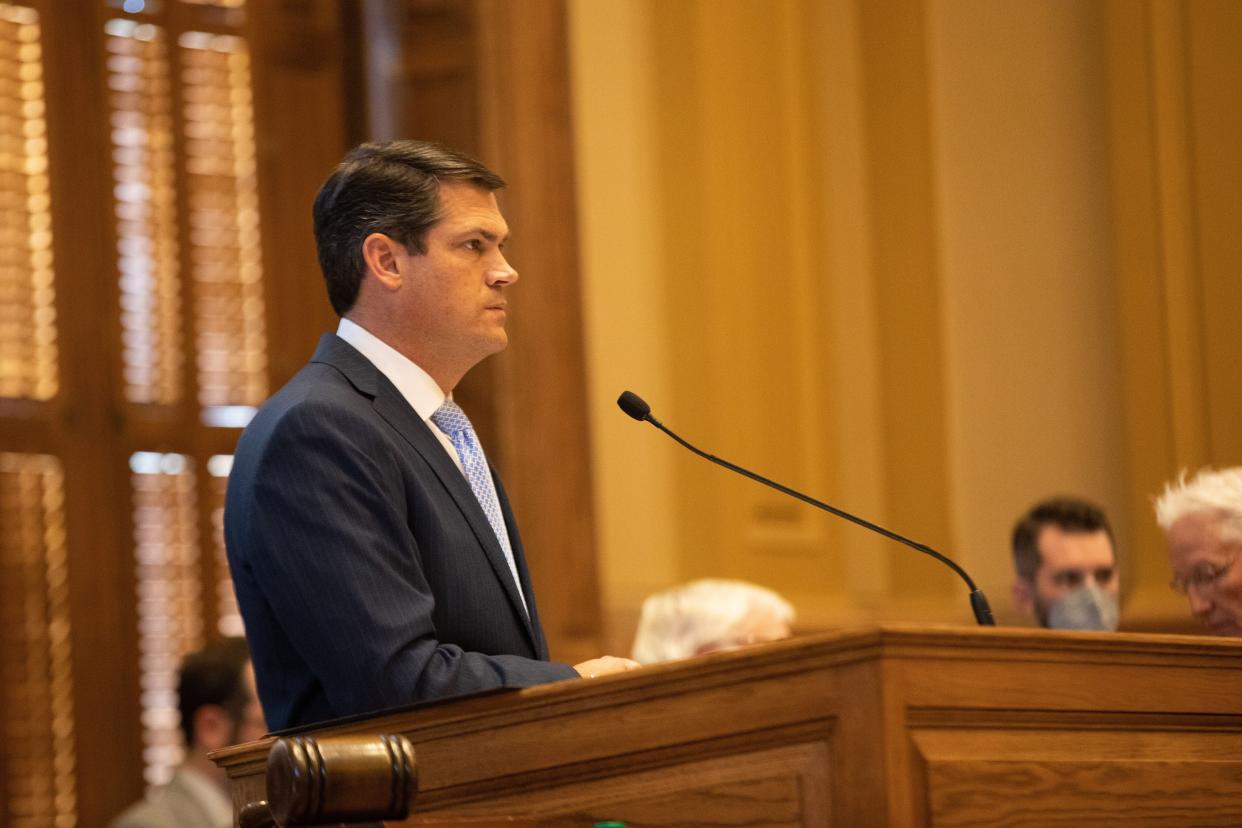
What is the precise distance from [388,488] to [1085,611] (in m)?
2.47

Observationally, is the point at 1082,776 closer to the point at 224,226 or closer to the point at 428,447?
the point at 428,447

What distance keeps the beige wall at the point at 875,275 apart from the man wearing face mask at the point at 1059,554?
1.80 meters

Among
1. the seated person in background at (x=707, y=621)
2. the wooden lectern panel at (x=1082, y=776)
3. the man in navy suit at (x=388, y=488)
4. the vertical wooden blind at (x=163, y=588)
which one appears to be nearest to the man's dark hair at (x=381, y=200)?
the man in navy suit at (x=388, y=488)

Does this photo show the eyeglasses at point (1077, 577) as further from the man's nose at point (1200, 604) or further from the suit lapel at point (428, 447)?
the suit lapel at point (428, 447)

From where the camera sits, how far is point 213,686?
515 centimetres

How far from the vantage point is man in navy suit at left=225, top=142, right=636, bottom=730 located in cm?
249

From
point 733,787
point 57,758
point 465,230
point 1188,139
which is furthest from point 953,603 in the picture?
point 733,787

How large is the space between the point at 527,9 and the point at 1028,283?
2.16 m

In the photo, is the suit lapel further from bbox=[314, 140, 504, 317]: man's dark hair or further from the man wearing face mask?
the man wearing face mask

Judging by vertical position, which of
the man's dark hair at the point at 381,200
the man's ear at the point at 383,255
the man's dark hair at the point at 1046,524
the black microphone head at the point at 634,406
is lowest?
the man's dark hair at the point at 1046,524

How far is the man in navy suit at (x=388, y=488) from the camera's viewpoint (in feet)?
8.18

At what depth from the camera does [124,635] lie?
5.97 metres

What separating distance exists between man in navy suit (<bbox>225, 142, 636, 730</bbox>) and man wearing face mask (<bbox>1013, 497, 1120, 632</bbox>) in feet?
7.80

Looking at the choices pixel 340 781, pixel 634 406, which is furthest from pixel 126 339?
pixel 340 781
